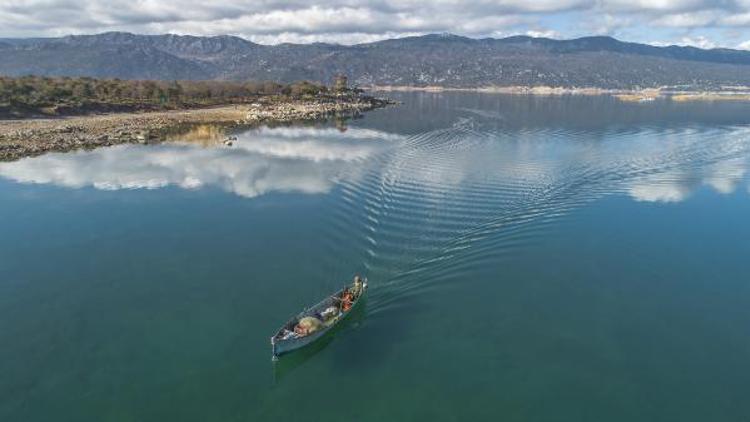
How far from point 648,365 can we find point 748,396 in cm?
376

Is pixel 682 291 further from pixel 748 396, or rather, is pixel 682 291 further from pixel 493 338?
pixel 493 338

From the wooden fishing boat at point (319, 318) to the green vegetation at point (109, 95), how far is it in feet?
284

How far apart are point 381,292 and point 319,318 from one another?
460cm

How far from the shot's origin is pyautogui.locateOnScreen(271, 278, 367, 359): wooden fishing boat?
22.3 m

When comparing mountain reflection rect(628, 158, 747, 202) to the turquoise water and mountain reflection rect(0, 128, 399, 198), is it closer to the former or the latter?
the turquoise water

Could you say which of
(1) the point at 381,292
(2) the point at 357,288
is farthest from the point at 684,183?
(2) the point at 357,288

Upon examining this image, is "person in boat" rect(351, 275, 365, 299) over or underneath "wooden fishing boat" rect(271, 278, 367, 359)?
over

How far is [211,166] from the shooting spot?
58469mm

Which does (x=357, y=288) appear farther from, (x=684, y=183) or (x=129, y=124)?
(x=129, y=124)

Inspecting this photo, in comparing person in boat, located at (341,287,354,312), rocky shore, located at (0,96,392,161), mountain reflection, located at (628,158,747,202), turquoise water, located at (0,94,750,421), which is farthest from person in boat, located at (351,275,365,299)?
rocky shore, located at (0,96,392,161)

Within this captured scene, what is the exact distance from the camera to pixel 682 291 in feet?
97.7

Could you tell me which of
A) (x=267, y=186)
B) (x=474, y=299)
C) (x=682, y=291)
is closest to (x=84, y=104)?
(x=267, y=186)

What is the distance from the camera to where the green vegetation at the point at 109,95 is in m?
91.6

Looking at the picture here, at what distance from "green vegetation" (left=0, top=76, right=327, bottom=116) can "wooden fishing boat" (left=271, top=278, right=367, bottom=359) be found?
8649 cm
